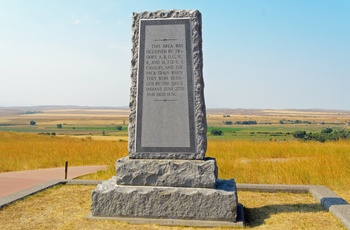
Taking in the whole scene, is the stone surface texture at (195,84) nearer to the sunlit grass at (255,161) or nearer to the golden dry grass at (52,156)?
the sunlit grass at (255,161)

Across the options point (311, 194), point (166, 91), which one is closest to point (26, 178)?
point (166, 91)

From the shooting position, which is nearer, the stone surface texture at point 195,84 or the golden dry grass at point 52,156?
the stone surface texture at point 195,84

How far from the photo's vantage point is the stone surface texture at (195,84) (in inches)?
211

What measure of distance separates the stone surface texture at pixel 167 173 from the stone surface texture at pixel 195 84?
121 mm

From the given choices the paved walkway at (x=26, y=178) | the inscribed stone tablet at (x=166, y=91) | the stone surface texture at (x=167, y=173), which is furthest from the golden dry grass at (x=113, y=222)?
the paved walkway at (x=26, y=178)

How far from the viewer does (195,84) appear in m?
5.38

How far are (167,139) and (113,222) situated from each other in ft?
4.54

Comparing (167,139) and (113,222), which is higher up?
(167,139)

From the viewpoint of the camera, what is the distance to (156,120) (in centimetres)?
549

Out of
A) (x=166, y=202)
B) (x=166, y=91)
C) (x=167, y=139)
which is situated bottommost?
(x=166, y=202)

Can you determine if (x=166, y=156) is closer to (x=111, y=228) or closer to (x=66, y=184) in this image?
(x=111, y=228)

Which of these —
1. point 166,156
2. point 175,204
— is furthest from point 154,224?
point 166,156

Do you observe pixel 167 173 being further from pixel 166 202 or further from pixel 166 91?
pixel 166 91

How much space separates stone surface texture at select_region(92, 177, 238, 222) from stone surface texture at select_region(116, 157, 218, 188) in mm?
92
